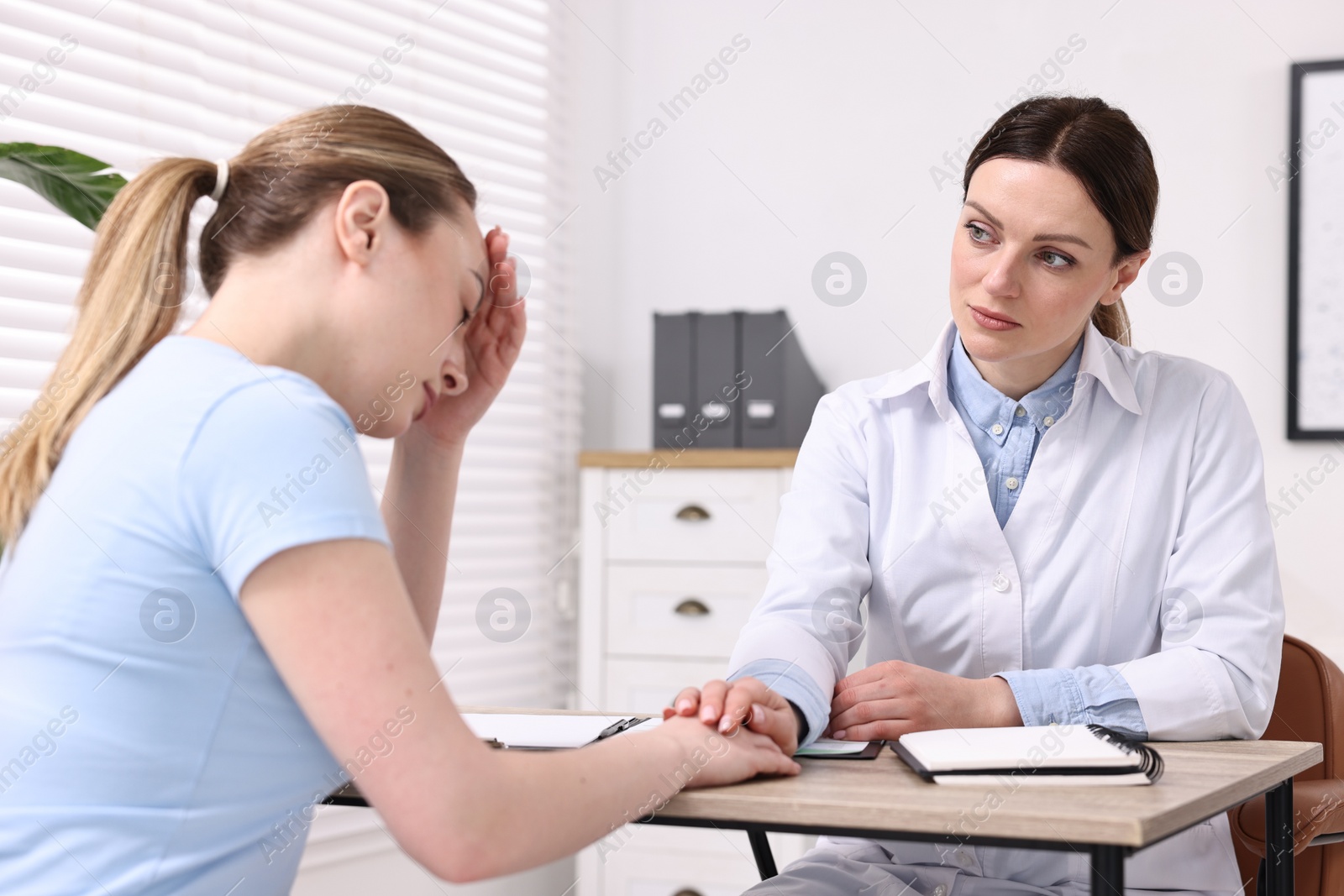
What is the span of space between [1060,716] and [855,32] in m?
2.56

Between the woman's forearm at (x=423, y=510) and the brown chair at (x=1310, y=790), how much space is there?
1.07m

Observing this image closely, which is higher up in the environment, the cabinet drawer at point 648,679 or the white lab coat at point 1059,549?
the white lab coat at point 1059,549

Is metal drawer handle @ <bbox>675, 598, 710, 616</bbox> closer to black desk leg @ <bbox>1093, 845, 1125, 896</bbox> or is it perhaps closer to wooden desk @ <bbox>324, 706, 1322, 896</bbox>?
wooden desk @ <bbox>324, 706, 1322, 896</bbox>

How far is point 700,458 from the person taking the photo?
2.90m

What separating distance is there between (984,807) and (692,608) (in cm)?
199

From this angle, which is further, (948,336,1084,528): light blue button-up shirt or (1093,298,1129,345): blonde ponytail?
(1093,298,1129,345): blonde ponytail

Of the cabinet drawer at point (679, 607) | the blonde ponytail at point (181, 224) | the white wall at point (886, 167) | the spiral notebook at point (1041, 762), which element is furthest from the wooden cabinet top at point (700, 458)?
the blonde ponytail at point (181, 224)

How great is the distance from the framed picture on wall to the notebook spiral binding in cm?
214

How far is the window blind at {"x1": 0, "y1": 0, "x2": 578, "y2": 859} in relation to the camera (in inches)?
86.3

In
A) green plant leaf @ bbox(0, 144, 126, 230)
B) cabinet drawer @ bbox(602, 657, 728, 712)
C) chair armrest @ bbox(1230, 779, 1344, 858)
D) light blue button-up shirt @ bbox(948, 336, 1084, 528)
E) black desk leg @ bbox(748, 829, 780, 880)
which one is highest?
green plant leaf @ bbox(0, 144, 126, 230)

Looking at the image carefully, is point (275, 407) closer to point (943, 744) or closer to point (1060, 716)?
point (943, 744)

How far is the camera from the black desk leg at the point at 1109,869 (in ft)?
2.78

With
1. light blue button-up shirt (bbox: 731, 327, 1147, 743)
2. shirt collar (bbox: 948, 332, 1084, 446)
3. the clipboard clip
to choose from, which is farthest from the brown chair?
the clipboard clip

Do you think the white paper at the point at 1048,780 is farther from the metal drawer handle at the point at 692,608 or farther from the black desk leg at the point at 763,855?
the metal drawer handle at the point at 692,608
